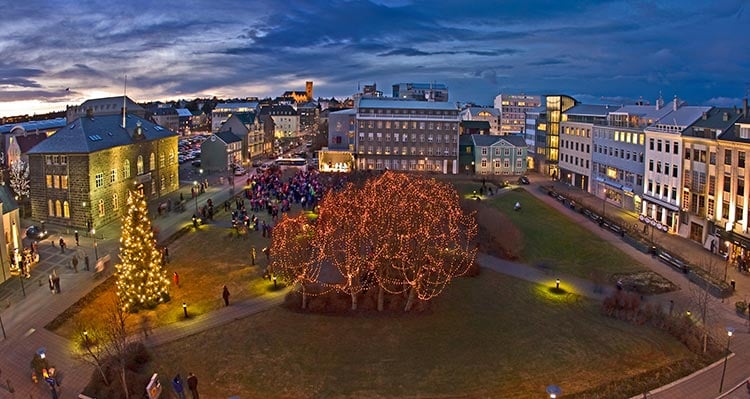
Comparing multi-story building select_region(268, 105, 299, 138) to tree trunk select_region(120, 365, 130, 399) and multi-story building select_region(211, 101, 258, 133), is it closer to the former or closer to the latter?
multi-story building select_region(211, 101, 258, 133)

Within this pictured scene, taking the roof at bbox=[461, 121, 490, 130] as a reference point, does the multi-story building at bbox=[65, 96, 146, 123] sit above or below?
above

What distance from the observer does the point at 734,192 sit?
43.9m

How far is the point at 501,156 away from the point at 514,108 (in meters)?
67.1

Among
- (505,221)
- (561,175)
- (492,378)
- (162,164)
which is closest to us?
(492,378)

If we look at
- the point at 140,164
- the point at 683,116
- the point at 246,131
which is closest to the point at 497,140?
the point at 683,116

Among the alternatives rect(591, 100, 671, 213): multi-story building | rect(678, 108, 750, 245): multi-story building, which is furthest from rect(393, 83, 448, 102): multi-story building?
rect(678, 108, 750, 245): multi-story building

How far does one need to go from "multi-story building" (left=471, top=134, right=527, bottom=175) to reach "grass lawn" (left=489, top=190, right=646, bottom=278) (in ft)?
98.6

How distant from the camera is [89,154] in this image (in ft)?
161

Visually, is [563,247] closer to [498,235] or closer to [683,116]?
[498,235]

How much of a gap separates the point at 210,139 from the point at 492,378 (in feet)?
A: 253

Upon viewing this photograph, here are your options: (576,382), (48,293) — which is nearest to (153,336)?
(48,293)

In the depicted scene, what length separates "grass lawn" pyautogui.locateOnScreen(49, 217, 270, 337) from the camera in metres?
30.2

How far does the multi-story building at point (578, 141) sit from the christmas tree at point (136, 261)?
61.4 m

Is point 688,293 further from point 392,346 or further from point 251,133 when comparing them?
point 251,133
